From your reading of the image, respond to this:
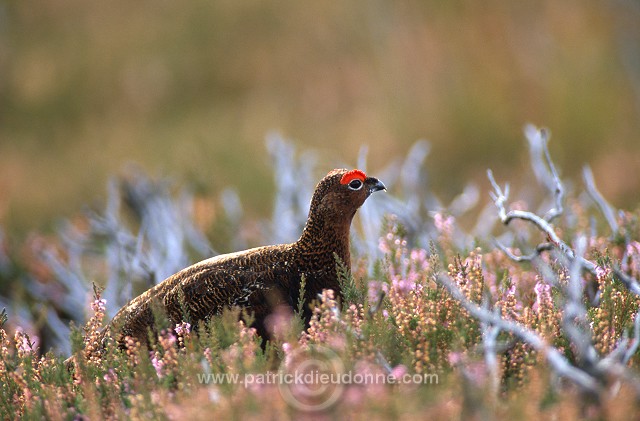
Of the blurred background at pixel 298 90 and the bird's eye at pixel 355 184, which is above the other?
the blurred background at pixel 298 90

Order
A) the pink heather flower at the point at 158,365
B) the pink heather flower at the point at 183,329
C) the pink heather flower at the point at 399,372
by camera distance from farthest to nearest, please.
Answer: the pink heather flower at the point at 183,329 → the pink heather flower at the point at 158,365 → the pink heather flower at the point at 399,372

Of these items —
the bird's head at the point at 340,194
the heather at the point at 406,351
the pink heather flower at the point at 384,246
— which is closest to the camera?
the heather at the point at 406,351

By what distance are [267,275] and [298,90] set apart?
15830mm

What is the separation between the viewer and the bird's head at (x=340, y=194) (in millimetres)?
4480

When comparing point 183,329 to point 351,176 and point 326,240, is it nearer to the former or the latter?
point 326,240

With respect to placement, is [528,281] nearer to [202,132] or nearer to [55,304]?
[55,304]

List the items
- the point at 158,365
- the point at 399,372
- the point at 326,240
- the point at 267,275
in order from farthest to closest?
the point at 326,240 < the point at 267,275 < the point at 158,365 < the point at 399,372

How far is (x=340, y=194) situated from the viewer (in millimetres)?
4508

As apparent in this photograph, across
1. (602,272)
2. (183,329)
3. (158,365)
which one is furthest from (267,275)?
(602,272)

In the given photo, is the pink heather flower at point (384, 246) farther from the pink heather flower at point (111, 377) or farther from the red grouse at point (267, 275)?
the pink heather flower at point (111, 377)

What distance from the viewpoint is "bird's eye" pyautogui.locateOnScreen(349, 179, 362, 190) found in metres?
4.53

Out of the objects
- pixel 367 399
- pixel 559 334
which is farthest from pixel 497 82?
pixel 367 399

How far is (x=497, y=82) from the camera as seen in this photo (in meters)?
15.9

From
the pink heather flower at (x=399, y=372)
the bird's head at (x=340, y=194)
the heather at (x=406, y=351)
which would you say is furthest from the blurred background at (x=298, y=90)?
the pink heather flower at (x=399, y=372)
